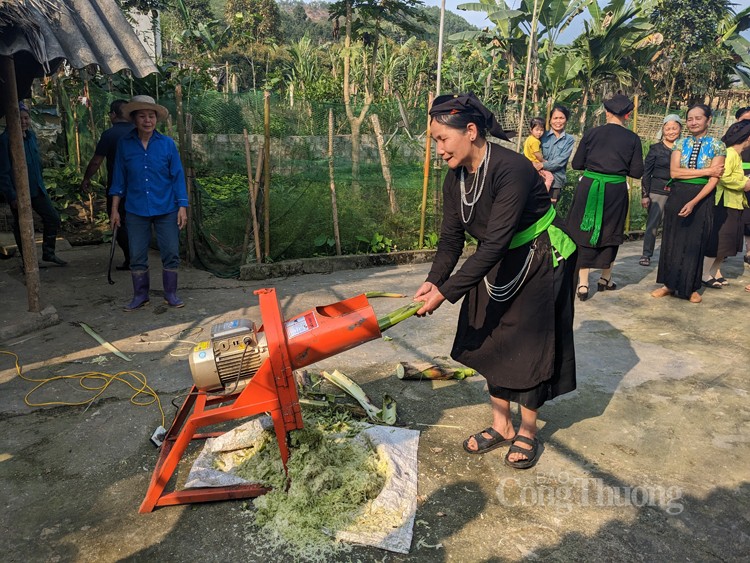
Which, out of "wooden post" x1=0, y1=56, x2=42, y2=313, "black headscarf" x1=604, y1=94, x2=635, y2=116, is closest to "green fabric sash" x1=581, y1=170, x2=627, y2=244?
"black headscarf" x1=604, y1=94, x2=635, y2=116

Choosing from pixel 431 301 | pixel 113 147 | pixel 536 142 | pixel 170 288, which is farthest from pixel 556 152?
pixel 113 147

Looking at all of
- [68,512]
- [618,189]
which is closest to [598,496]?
[68,512]

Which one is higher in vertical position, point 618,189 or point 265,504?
point 618,189

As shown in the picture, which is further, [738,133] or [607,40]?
[607,40]

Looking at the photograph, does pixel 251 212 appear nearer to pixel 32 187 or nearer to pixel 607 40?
pixel 32 187

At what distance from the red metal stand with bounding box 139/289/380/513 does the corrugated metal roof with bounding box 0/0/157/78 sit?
2876 mm

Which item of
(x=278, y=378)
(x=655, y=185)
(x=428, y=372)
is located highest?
(x=655, y=185)

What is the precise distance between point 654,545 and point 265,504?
1.82 m

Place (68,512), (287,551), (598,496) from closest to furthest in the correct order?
(287,551)
(68,512)
(598,496)

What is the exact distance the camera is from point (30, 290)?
485cm

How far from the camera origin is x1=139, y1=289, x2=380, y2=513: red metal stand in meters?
2.49

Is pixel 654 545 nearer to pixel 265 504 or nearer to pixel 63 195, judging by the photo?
pixel 265 504

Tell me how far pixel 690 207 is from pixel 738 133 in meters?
1.23

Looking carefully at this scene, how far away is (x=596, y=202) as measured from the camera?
18.3 ft
